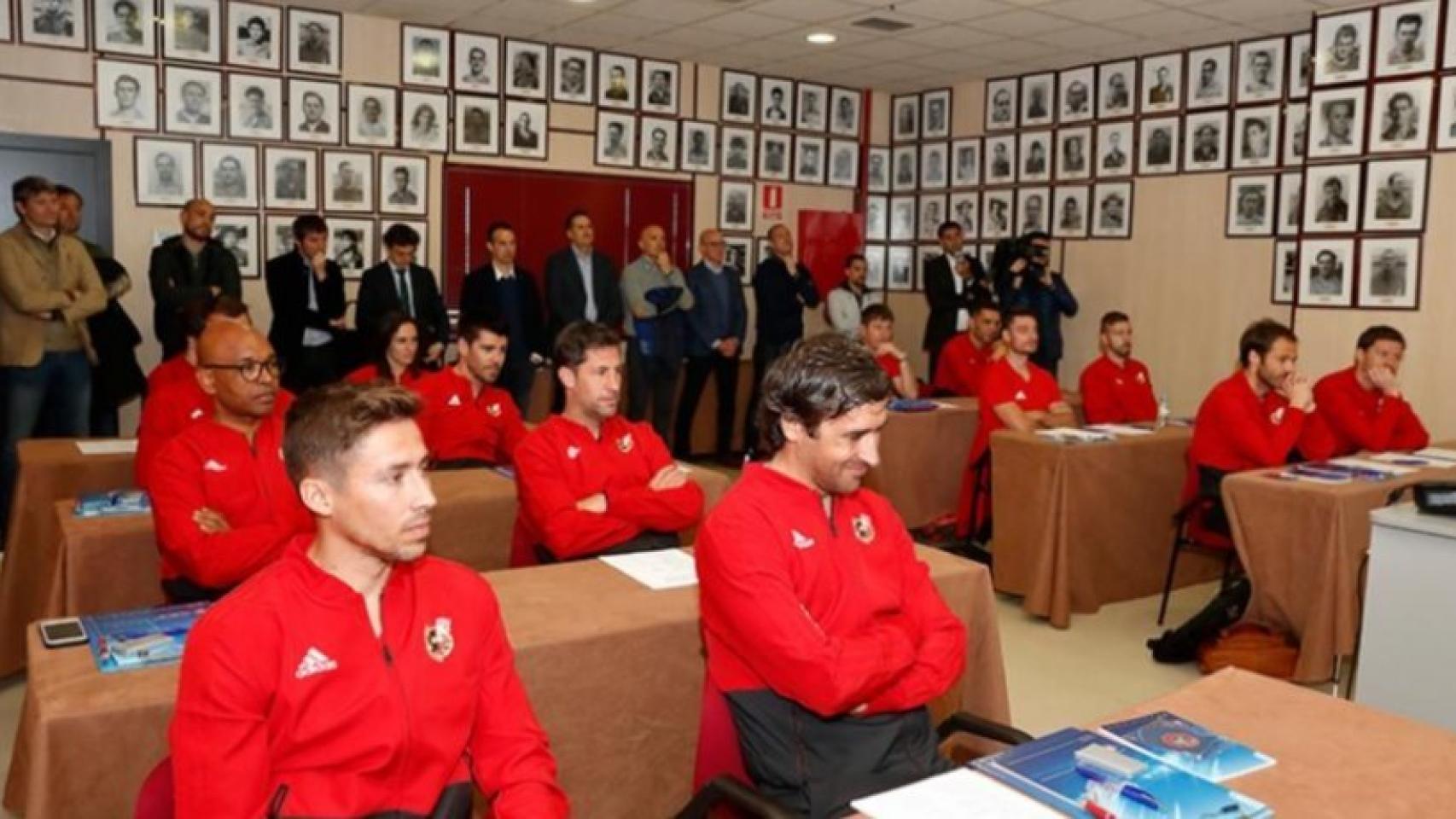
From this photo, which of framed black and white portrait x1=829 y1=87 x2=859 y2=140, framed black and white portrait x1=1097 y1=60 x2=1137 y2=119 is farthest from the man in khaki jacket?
framed black and white portrait x1=1097 y1=60 x2=1137 y2=119

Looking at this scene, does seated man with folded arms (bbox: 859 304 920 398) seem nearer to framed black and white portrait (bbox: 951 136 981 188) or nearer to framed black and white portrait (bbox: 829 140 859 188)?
framed black and white portrait (bbox: 951 136 981 188)

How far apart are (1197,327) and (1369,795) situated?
7.49 metres

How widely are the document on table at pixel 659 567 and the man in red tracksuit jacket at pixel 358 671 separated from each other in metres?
0.99

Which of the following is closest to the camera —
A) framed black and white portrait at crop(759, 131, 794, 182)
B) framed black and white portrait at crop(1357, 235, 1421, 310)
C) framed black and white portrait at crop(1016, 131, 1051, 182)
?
framed black and white portrait at crop(1357, 235, 1421, 310)

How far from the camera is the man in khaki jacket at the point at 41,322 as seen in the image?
6.05 metres

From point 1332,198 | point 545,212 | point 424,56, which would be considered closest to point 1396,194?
point 1332,198

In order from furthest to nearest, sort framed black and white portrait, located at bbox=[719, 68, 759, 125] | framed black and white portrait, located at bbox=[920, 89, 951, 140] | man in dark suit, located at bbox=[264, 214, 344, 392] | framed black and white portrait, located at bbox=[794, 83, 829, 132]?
framed black and white portrait, located at bbox=[920, 89, 951, 140]
framed black and white portrait, located at bbox=[794, 83, 829, 132]
framed black and white portrait, located at bbox=[719, 68, 759, 125]
man in dark suit, located at bbox=[264, 214, 344, 392]

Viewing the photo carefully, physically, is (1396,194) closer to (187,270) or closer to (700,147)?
(700,147)

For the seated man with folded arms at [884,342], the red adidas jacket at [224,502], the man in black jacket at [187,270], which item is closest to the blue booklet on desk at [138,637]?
the red adidas jacket at [224,502]

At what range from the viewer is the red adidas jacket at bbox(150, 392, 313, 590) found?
3.12 meters

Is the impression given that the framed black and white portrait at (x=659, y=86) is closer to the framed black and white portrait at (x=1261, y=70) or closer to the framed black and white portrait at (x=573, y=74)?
the framed black and white portrait at (x=573, y=74)

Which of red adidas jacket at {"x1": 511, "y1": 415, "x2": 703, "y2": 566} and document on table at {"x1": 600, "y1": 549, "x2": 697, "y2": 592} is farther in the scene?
red adidas jacket at {"x1": 511, "y1": 415, "x2": 703, "y2": 566}

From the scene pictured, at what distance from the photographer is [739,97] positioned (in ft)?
33.0

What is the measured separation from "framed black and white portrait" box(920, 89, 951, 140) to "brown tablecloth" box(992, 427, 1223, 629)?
540 centimetres
